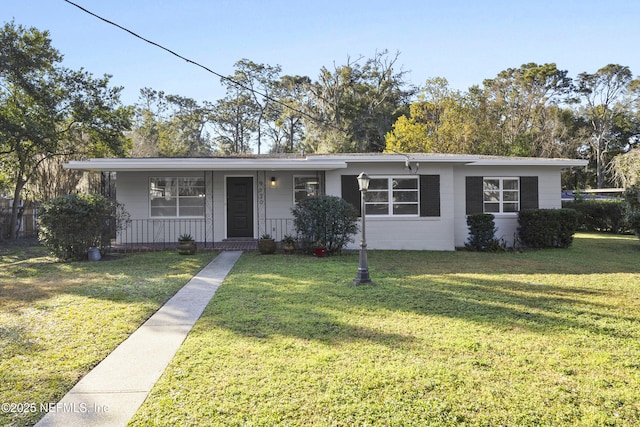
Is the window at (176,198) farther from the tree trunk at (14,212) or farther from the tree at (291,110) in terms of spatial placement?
the tree at (291,110)

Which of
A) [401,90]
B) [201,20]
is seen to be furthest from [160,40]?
[401,90]

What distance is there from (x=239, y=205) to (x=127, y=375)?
31.2 feet

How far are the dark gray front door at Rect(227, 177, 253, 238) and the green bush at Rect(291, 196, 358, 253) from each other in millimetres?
2600

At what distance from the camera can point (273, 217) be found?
1272 cm

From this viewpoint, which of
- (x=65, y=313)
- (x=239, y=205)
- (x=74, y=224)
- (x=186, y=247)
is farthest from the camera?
(x=239, y=205)

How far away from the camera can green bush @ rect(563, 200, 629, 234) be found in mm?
17422

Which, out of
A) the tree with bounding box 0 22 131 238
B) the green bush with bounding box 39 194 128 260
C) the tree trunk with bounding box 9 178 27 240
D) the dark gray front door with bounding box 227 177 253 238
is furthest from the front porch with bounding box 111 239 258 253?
the tree trunk with bounding box 9 178 27 240

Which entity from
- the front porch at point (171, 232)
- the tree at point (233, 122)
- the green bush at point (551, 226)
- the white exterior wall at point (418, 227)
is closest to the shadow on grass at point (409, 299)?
the white exterior wall at point (418, 227)

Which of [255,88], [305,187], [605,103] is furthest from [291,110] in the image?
[605,103]

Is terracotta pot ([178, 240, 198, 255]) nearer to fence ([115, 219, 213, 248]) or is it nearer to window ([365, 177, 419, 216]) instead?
fence ([115, 219, 213, 248])

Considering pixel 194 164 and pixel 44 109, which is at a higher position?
pixel 44 109

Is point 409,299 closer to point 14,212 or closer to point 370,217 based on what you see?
point 370,217

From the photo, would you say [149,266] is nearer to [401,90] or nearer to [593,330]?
[593,330]

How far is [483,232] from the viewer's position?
466 inches
